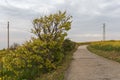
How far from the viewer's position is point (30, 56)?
19797mm

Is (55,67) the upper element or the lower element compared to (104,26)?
lower

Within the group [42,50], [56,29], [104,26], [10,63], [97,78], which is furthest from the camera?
[104,26]

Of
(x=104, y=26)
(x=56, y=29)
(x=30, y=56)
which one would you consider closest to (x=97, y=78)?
(x=30, y=56)

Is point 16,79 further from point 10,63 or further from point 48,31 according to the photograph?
point 48,31

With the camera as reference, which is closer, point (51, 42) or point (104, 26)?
point (51, 42)

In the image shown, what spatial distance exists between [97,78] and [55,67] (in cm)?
596

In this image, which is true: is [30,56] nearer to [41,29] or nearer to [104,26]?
[41,29]

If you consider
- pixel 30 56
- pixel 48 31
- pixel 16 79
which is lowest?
pixel 16 79

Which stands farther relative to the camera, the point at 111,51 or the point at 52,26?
the point at 111,51

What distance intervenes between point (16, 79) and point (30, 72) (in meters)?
1.12

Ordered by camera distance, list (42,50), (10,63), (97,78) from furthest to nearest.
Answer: (42,50) < (10,63) < (97,78)

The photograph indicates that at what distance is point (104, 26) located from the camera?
94312mm

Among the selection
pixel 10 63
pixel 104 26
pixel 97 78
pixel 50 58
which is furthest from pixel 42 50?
pixel 104 26

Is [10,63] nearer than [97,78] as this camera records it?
No
